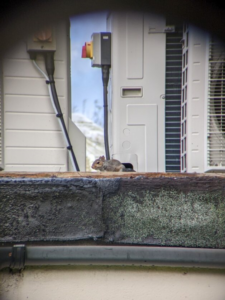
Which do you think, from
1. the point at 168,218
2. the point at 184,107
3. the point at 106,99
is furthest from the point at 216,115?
the point at 168,218

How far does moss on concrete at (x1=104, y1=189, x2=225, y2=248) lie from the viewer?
29.7 inches

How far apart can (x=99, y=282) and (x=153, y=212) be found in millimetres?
163

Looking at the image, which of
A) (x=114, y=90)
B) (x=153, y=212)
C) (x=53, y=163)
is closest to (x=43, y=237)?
(x=153, y=212)

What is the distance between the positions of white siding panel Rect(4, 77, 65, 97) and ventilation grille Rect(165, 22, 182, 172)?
0.54 meters

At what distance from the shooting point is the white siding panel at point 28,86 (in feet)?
6.56

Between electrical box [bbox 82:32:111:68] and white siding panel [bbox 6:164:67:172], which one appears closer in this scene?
white siding panel [bbox 6:164:67:172]

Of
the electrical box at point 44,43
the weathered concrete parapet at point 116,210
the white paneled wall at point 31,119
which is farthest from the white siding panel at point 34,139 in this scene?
the weathered concrete parapet at point 116,210

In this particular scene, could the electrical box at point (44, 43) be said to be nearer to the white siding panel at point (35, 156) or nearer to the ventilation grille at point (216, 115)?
the white siding panel at point (35, 156)

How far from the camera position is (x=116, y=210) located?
0.76 metres

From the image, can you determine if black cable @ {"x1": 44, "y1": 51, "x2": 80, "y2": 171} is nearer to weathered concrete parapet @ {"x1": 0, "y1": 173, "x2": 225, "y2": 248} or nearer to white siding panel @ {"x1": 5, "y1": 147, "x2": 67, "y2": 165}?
white siding panel @ {"x1": 5, "y1": 147, "x2": 67, "y2": 165}

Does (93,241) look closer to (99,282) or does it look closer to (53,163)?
(99,282)

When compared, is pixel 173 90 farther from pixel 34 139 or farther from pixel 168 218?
pixel 168 218

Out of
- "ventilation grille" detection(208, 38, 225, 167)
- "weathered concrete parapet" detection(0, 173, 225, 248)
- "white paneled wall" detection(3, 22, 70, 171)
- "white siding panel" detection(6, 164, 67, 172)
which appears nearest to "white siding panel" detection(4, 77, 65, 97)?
"white paneled wall" detection(3, 22, 70, 171)

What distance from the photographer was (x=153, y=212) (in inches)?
29.8
